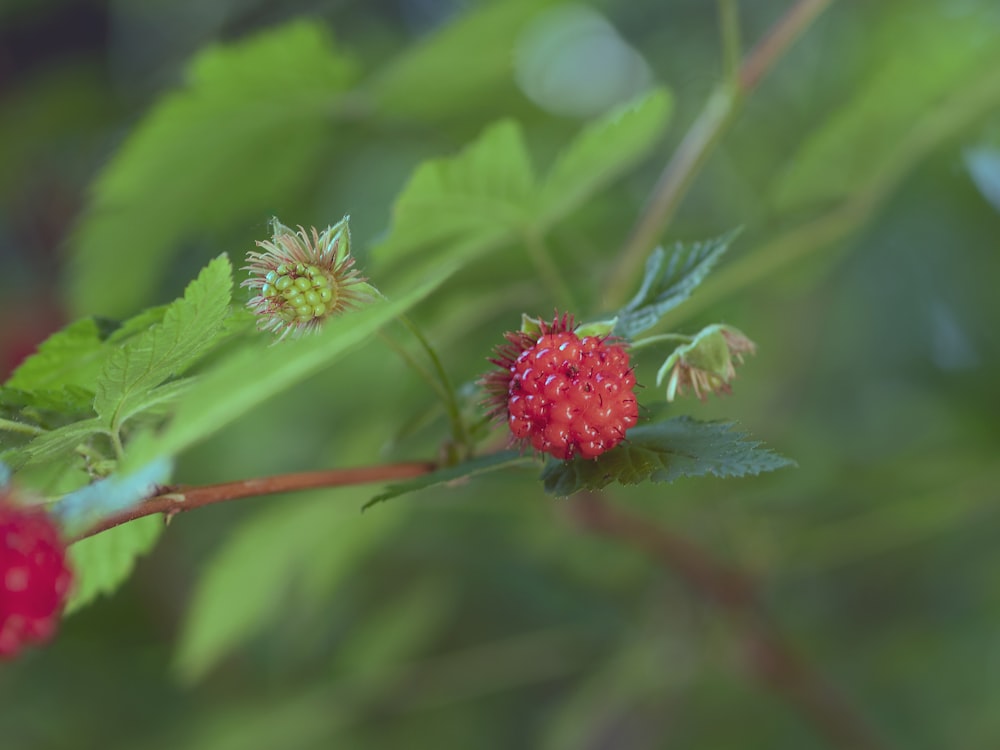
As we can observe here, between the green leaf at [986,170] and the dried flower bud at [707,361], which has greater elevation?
the dried flower bud at [707,361]

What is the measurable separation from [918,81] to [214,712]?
1.07m

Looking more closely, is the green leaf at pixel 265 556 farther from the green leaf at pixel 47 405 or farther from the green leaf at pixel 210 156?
the green leaf at pixel 47 405

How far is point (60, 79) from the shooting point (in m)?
1.35

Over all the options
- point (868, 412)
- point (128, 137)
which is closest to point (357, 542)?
point (128, 137)

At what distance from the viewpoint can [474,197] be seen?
1.95 feet

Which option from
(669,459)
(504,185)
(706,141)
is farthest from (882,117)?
(669,459)

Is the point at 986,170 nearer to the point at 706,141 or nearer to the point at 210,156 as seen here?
the point at 706,141

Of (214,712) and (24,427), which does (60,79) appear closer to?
(214,712)

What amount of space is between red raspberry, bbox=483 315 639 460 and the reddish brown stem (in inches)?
2.8

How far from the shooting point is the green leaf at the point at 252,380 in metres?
0.29

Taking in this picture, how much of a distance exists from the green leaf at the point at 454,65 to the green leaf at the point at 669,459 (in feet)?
1.66

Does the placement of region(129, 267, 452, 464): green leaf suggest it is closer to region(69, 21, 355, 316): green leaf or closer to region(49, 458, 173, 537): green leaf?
region(49, 458, 173, 537): green leaf

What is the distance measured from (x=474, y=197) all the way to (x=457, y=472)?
0.23 m

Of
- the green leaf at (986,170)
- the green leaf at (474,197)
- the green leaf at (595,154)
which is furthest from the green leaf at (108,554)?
the green leaf at (986,170)
